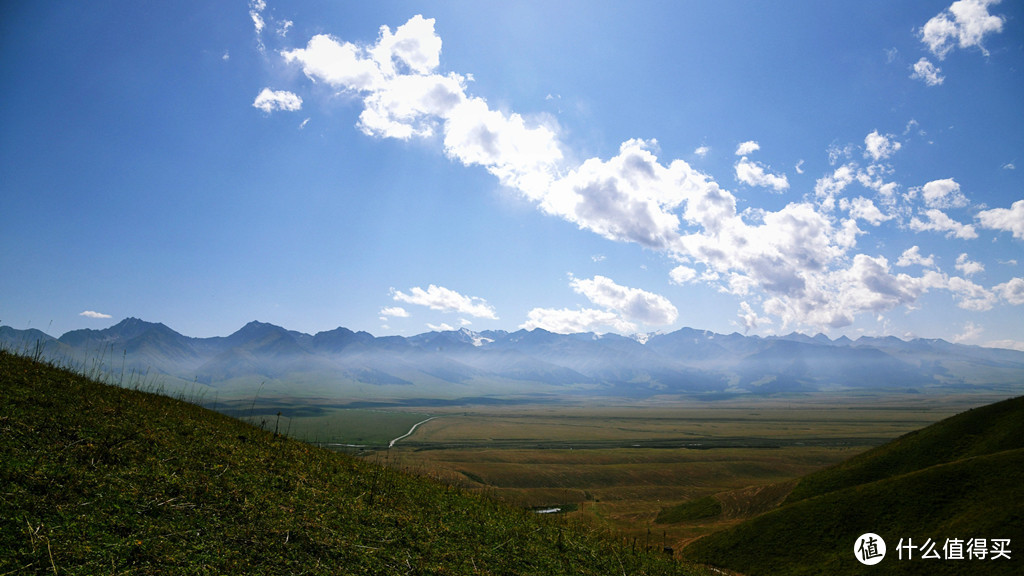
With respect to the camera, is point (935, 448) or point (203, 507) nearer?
point (203, 507)

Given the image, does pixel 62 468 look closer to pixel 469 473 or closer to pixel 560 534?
pixel 560 534

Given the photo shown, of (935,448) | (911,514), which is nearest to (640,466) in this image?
(935,448)

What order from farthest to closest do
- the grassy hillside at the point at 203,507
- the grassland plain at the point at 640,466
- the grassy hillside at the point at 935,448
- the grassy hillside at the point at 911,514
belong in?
the grassland plain at the point at 640,466
the grassy hillside at the point at 935,448
the grassy hillside at the point at 911,514
the grassy hillside at the point at 203,507

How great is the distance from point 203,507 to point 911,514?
37.6 m

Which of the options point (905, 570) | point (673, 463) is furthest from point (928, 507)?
point (673, 463)

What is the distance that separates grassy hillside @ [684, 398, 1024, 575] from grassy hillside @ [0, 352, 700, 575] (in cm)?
1854

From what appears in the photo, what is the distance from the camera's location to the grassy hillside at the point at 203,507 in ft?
24.0

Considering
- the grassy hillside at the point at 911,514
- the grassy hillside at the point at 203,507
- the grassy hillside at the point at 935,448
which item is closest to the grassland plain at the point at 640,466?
the grassy hillside at the point at 935,448

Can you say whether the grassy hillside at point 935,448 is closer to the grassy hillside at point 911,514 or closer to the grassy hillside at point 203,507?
the grassy hillside at point 911,514

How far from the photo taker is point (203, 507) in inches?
367

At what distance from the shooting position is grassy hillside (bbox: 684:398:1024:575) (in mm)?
23891

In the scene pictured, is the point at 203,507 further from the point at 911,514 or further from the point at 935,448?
the point at 935,448

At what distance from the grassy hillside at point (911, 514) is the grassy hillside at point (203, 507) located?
1854 centimetres

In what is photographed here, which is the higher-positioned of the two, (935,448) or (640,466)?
(935,448)
